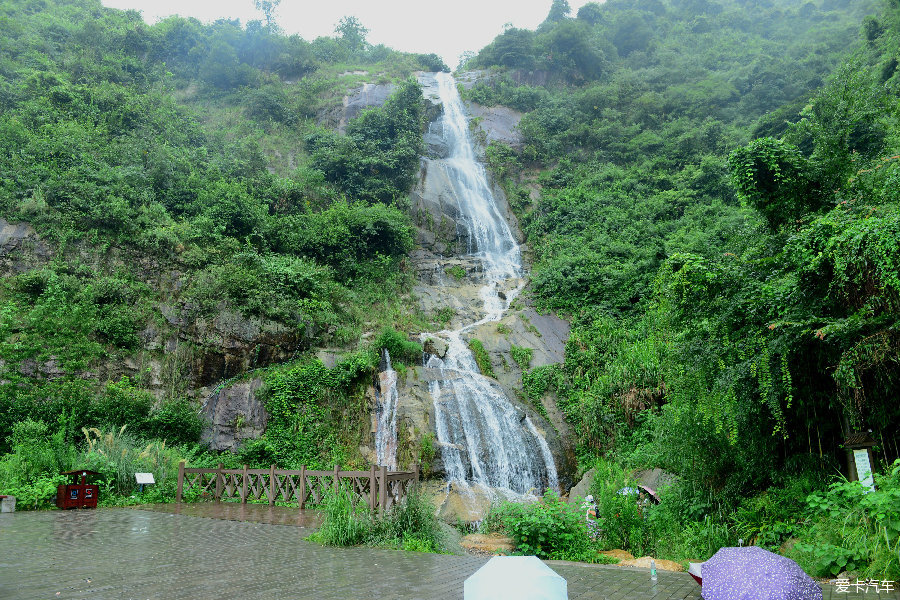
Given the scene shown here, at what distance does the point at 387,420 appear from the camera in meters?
14.6

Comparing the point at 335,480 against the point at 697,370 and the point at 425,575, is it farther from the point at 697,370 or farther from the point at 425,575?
the point at 697,370

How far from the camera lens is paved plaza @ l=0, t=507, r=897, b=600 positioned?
4.88 m

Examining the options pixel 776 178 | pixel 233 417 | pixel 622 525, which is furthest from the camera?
pixel 233 417

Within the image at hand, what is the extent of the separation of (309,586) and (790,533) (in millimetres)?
5964

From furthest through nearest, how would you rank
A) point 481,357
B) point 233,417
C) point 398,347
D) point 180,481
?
point 481,357
point 398,347
point 233,417
point 180,481

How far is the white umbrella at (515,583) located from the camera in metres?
2.84

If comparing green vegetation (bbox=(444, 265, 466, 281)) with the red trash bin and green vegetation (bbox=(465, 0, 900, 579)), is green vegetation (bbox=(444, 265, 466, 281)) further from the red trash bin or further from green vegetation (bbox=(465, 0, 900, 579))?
the red trash bin

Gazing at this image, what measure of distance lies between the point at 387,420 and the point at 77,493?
722 centimetres

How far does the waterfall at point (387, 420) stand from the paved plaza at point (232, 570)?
5532 mm

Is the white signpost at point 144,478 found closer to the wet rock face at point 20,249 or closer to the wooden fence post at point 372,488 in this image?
the wooden fence post at point 372,488

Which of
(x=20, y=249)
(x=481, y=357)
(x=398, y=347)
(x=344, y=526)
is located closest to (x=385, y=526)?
(x=344, y=526)

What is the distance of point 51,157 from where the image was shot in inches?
718

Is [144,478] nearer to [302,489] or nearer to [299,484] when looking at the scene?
[299,484]
